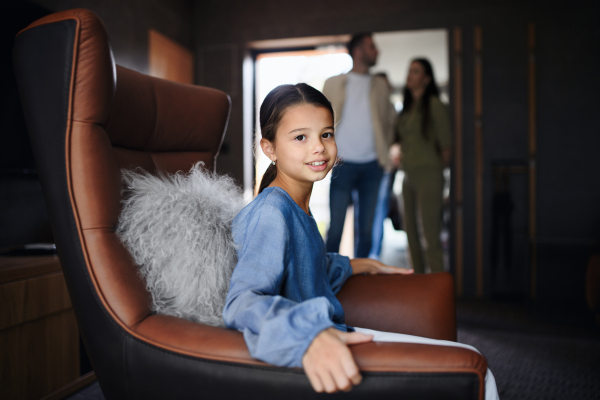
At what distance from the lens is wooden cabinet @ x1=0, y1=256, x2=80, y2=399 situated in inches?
45.7

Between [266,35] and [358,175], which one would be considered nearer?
[358,175]

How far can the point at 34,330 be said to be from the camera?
4.13ft

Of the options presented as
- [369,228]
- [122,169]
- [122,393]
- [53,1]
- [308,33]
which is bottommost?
[122,393]

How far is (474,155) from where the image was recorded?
3.18 meters

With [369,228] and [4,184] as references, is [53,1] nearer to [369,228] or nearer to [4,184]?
[4,184]

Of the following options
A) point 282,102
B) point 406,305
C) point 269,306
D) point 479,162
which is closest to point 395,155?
point 479,162

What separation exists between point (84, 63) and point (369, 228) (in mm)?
2097

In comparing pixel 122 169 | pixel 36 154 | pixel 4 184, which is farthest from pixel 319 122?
pixel 4 184

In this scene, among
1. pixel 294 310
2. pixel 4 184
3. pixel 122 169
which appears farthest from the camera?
pixel 4 184

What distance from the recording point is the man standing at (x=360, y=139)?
2.52 meters

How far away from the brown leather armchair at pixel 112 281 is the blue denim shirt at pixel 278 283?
0.13ft

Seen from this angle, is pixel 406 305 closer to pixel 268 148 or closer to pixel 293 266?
pixel 293 266

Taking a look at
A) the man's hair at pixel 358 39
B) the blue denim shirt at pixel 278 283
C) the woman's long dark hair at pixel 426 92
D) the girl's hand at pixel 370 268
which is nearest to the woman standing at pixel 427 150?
the woman's long dark hair at pixel 426 92

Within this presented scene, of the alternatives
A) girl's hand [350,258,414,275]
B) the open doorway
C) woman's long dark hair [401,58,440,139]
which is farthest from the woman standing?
girl's hand [350,258,414,275]
